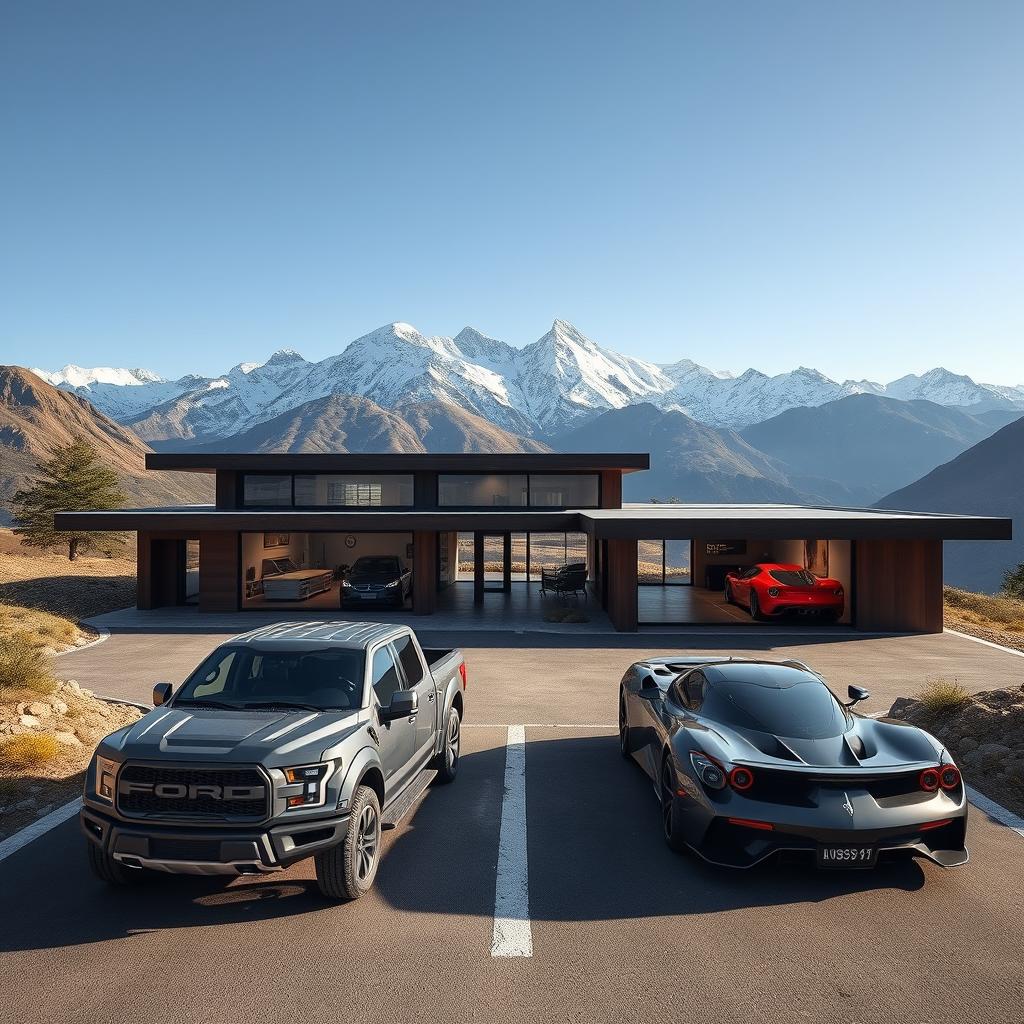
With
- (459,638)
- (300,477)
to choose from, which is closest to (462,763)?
(459,638)

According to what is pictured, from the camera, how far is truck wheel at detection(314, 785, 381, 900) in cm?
498

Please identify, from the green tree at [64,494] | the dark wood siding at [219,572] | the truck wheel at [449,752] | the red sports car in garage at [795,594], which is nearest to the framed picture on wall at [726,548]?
the red sports car in garage at [795,594]

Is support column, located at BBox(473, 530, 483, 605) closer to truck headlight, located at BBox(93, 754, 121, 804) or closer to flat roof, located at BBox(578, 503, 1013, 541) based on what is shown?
flat roof, located at BBox(578, 503, 1013, 541)

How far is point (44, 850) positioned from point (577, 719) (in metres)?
6.39

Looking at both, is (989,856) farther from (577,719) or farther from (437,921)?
(577,719)

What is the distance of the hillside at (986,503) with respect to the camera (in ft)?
479

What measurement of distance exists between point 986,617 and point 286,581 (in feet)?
72.7

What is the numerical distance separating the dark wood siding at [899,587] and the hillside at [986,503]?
5407 inches

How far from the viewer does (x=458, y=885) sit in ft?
17.9

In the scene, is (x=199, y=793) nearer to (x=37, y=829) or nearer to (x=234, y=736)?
(x=234, y=736)

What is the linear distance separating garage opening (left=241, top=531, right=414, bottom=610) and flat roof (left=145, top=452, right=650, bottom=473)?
2.30 m

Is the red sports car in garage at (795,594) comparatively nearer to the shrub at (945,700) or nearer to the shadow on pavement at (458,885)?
the shrub at (945,700)

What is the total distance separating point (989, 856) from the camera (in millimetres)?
6004

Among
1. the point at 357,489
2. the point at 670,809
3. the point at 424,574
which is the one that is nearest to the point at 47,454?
the point at 357,489
